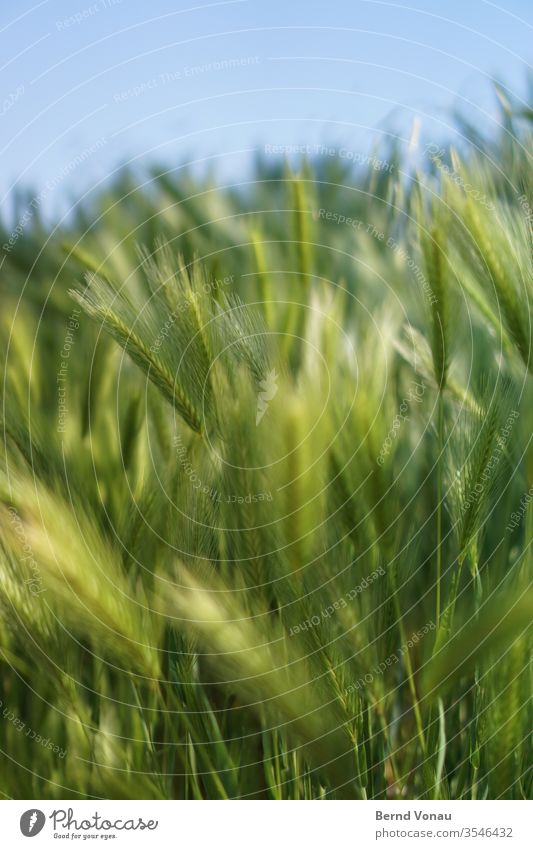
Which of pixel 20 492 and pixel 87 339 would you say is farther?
pixel 87 339

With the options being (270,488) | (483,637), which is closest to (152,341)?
(270,488)

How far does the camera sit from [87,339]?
520 mm

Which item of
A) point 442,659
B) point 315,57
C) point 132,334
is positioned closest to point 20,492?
point 132,334

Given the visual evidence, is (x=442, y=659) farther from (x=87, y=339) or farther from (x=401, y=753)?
(x=87, y=339)

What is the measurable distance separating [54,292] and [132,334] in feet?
0.37

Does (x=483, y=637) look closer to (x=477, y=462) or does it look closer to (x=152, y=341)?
(x=477, y=462)
